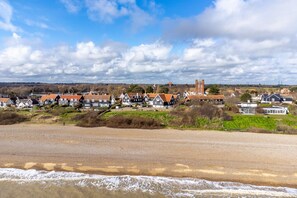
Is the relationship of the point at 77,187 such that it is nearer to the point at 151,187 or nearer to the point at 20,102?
the point at 151,187

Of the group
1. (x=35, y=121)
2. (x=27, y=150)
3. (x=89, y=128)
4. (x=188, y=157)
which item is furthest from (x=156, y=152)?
(x=35, y=121)

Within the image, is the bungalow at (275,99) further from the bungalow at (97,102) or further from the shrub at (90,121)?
the shrub at (90,121)

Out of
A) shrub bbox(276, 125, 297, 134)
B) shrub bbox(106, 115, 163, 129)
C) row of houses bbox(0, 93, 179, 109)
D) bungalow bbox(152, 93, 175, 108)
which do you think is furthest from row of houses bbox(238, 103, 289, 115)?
shrub bbox(106, 115, 163, 129)

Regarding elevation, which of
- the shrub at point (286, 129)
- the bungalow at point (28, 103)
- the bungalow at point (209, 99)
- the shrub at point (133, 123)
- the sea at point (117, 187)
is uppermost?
the bungalow at point (209, 99)

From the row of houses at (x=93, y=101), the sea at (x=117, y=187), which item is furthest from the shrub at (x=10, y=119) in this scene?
the sea at (x=117, y=187)

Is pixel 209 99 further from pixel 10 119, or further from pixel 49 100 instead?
pixel 10 119
